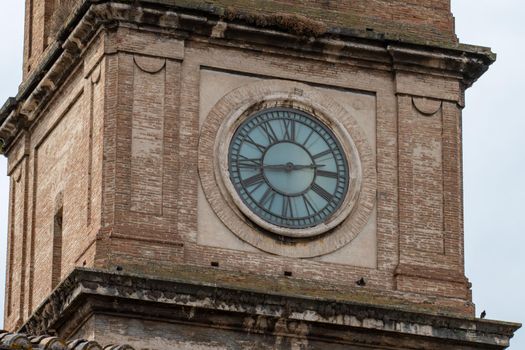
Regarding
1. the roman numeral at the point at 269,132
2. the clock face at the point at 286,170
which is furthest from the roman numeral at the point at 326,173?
the roman numeral at the point at 269,132

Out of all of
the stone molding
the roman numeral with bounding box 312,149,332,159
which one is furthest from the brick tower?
the stone molding

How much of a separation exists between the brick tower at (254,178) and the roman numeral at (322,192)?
0.04 metres

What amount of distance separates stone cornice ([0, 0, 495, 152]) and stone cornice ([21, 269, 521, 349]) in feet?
Answer: 13.7

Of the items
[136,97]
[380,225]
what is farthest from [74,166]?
[380,225]

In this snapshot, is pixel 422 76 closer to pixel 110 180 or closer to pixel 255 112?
pixel 255 112

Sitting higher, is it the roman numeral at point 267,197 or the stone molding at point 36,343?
the roman numeral at point 267,197

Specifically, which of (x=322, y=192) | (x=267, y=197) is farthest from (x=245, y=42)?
(x=322, y=192)

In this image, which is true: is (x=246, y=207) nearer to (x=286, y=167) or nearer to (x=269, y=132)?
(x=286, y=167)

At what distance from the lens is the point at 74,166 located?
1655 inches

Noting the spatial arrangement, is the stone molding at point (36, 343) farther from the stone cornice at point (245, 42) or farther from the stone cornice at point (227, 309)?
the stone cornice at point (245, 42)

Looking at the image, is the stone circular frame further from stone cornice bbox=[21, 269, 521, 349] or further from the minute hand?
stone cornice bbox=[21, 269, 521, 349]

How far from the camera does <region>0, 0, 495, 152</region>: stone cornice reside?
1613 inches

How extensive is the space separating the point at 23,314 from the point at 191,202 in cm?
426

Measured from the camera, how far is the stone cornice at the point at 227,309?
127 feet
